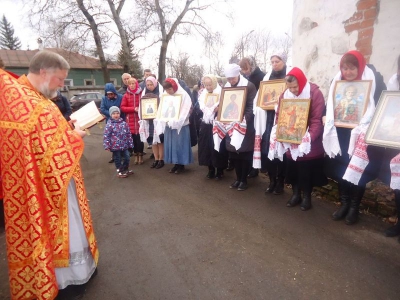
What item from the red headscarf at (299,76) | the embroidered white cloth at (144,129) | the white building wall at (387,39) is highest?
the white building wall at (387,39)

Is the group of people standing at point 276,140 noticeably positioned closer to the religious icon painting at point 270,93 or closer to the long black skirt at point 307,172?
the long black skirt at point 307,172

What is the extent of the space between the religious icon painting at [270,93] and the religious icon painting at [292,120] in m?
0.34

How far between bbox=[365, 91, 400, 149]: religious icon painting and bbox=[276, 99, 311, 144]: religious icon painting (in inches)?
33.4

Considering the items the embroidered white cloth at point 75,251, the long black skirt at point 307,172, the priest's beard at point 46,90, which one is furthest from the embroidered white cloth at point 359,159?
the priest's beard at point 46,90

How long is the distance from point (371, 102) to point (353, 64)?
1.55ft

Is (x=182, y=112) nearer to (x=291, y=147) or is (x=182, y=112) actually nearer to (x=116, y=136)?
(x=116, y=136)

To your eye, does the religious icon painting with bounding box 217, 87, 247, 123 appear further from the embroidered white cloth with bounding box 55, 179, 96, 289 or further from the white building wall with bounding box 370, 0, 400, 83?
the embroidered white cloth with bounding box 55, 179, 96, 289

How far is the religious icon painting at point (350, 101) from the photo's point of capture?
2.97 meters

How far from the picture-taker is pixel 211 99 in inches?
199

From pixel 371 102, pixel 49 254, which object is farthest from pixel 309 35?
pixel 49 254

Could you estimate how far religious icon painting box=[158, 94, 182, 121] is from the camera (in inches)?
216

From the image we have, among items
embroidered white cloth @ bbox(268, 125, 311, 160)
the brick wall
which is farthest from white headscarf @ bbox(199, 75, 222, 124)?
the brick wall

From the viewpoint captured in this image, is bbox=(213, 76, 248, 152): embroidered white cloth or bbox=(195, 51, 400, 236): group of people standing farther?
bbox=(213, 76, 248, 152): embroidered white cloth

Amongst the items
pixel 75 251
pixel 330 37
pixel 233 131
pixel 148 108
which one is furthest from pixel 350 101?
pixel 148 108
